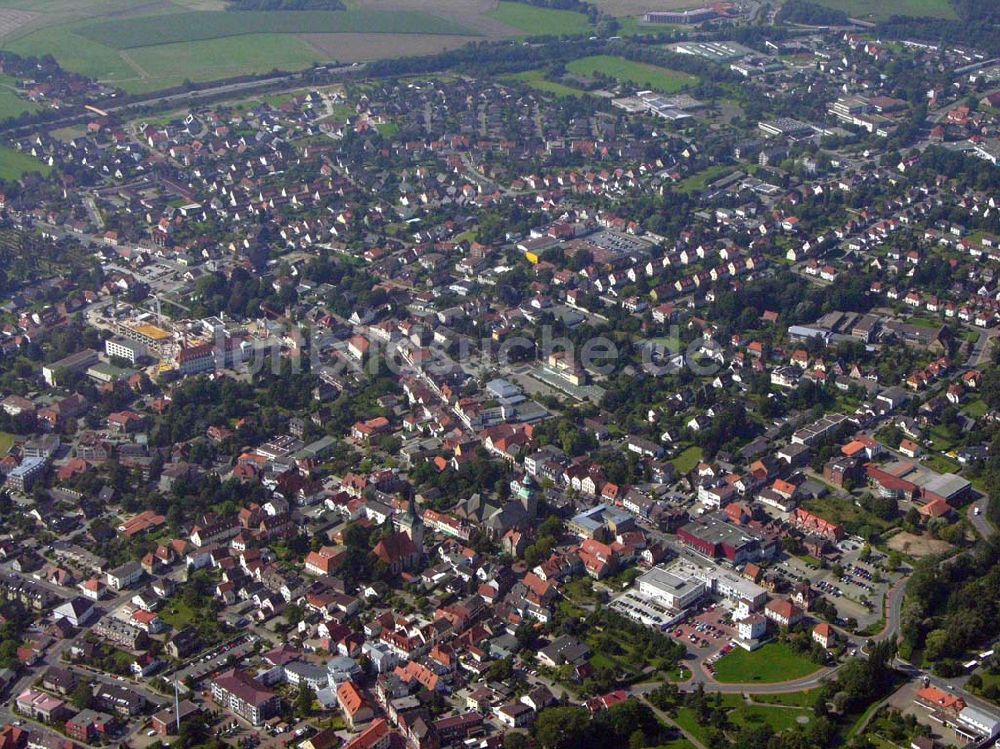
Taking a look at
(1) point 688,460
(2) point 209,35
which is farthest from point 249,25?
(1) point 688,460

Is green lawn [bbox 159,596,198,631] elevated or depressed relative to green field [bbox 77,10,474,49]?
depressed

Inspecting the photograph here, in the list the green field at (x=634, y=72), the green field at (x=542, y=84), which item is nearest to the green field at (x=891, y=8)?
the green field at (x=634, y=72)

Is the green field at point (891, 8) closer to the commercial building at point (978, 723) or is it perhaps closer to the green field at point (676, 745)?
the commercial building at point (978, 723)

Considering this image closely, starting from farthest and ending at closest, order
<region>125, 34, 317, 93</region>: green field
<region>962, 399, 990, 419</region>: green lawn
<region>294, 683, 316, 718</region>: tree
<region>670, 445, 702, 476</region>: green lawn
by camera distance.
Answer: <region>125, 34, 317, 93</region>: green field
<region>962, 399, 990, 419</region>: green lawn
<region>670, 445, 702, 476</region>: green lawn
<region>294, 683, 316, 718</region>: tree

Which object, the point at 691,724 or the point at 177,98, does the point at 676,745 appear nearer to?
A: the point at 691,724

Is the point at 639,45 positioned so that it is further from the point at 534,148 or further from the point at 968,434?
the point at 968,434

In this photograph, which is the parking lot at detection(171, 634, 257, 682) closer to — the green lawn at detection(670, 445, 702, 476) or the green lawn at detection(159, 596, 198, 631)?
the green lawn at detection(159, 596, 198, 631)

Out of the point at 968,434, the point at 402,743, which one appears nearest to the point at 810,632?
the point at 402,743

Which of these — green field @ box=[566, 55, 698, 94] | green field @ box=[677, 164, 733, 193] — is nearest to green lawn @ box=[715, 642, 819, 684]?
green field @ box=[677, 164, 733, 193]
